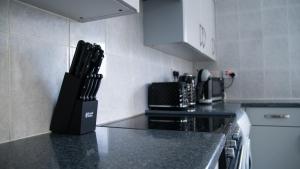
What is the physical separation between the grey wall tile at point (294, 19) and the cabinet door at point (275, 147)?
3.74 feet

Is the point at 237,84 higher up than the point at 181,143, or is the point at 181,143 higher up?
the point at 237,84

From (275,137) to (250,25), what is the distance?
1306mm

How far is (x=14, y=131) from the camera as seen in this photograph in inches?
29.9

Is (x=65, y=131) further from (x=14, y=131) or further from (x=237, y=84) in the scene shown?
(x=237, y=84)

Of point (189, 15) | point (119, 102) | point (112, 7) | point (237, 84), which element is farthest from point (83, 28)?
point (237, 84)

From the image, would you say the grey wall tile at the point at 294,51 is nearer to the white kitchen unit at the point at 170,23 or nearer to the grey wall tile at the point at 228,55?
the grey wall tile at the point at 228,55

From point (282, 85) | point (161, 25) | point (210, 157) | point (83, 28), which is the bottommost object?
point (210, 157)

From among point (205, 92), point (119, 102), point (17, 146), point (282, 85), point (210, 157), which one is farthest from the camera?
point (282, 85)

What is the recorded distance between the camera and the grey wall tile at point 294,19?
8.20 feet

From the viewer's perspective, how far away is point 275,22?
8.46 feet

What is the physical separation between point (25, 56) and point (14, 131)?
0.82ft

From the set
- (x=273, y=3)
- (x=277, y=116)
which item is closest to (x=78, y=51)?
(x=277, y=116)

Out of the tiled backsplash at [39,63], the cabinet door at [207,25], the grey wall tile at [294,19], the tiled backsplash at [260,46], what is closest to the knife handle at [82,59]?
the tiled backsplash at [39,63]

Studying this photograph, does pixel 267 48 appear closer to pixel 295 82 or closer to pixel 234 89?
pixel 295 82
